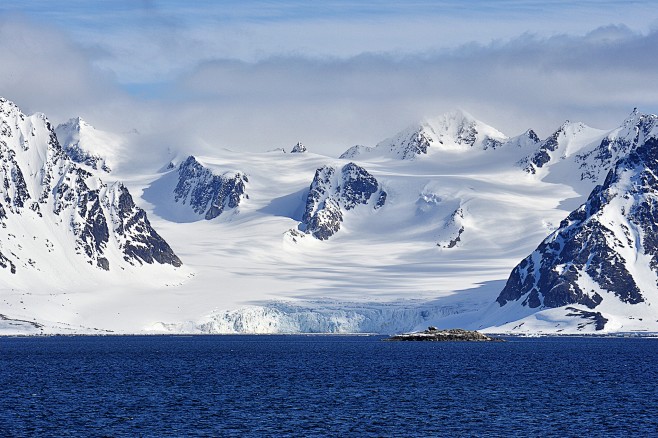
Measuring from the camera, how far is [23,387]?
16625cm

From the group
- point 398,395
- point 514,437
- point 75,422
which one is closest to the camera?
point 514,437

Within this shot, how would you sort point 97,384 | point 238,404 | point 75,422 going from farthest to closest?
1. point 97,384
2. point 238,404
3. point 75,422

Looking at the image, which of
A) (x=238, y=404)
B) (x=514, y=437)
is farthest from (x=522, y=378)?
(x=514, y=437)

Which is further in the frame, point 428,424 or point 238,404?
point 238,404

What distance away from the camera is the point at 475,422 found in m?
131

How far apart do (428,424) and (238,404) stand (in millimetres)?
25290

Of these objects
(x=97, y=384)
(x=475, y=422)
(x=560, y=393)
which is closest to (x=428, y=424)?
(x=475, y=422)

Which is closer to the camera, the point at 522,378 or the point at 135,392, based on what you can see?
the point at 135,392

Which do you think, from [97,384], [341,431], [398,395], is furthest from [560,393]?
[97,384]

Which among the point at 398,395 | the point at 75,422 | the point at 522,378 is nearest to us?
the point at 75,422

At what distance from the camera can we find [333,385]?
172250 millimetres

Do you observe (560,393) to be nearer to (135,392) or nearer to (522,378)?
(522,378)

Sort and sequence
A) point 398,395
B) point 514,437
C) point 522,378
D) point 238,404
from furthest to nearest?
point 522,378, point 398,395, point 238,404, point 514,437

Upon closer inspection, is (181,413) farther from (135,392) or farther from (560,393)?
(560,393)
